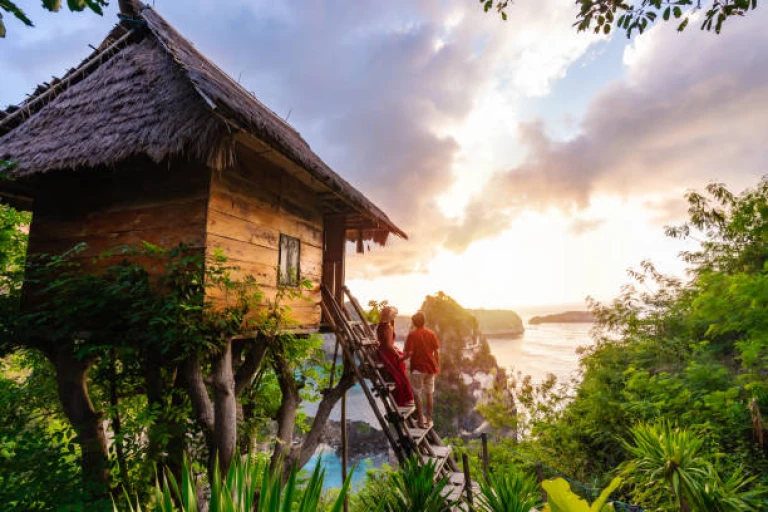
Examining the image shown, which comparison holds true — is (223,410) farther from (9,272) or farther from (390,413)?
(9,272)

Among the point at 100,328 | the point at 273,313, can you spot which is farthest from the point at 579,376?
the point at 100,328

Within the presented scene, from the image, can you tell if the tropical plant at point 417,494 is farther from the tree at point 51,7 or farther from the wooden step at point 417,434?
the tree at point 51,7

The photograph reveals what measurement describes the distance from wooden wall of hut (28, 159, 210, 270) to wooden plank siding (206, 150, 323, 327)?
0.26 metres

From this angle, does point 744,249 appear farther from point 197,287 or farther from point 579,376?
point 197,287

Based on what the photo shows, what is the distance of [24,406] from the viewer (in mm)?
5934

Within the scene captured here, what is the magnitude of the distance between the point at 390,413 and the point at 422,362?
111 centimetres

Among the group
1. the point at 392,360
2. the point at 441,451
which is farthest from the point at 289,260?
the point at 441,451

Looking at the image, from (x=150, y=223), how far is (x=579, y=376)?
480 inches

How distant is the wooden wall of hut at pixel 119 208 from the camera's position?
452cm

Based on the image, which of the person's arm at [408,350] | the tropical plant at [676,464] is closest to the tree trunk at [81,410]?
the person's arm at [408,350]

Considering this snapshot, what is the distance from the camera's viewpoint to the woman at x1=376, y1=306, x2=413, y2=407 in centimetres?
652

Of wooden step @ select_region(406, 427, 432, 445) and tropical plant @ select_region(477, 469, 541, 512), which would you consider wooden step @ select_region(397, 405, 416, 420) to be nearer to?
wooden step @ select_region(406, 427, 432, 445)

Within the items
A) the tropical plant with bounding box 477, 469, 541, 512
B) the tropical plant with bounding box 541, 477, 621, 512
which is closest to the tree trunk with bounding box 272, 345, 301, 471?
the tropical plant with bounding box 477, 469, 541, 512

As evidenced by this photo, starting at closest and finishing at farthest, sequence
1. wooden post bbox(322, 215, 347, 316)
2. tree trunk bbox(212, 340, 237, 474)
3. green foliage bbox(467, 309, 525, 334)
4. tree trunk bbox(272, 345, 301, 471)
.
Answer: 1. tree trunk bbox(212, 340, 237, 474)
2. tree trunk bbox(272, 345, 301, 471)
3. wooden post bbox(322, 215, 347, 316)
4. green foliage bbox(467, 309, 525, 334)
